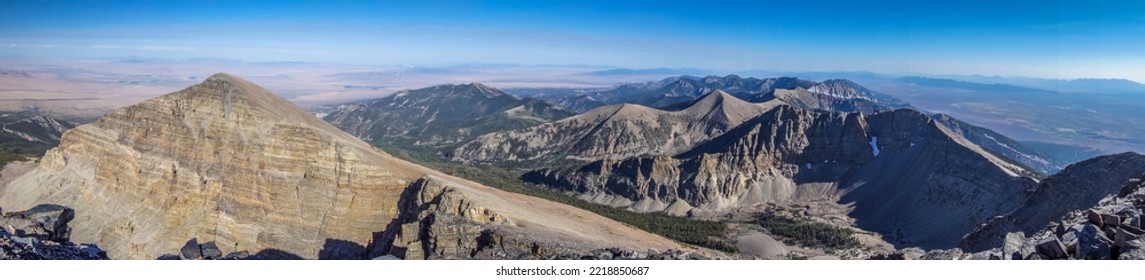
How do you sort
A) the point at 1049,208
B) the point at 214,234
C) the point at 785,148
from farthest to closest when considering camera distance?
the point at 785,148, the point at 1049,208, the point at 214,234

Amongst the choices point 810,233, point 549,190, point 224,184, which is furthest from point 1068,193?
point 549,190

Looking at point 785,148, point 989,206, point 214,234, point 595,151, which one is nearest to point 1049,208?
point 989,206

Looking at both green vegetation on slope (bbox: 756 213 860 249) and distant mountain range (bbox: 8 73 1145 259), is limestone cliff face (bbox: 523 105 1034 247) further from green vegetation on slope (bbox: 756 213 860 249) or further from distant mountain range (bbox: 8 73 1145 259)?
green vegetation on slope (bbox: 756 213 860 249)

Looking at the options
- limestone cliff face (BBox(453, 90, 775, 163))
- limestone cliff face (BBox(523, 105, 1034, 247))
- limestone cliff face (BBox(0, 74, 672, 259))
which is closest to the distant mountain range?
limestone cliff face (BBox(0, 74, 672, 259))

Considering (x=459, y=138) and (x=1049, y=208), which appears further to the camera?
(x=459, y=138)

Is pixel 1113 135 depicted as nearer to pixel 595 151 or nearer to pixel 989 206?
pixel 989 206

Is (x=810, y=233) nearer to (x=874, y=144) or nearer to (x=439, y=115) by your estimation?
(x=874, y=144)

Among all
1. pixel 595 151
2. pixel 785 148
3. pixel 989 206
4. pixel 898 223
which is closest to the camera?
pixel 989 206

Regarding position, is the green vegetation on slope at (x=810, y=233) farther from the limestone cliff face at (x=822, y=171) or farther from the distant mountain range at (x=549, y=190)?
the limestone cliff face at (x=822, y=171)
